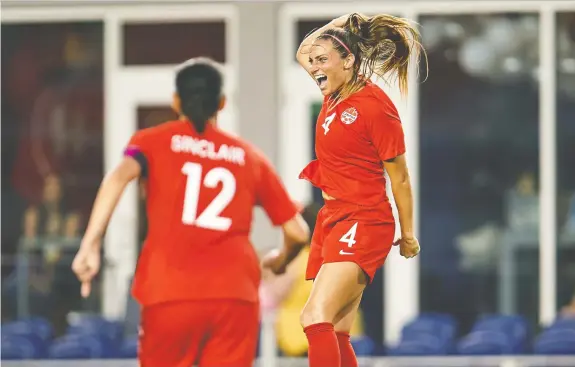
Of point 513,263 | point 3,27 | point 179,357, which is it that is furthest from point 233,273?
point 3,27

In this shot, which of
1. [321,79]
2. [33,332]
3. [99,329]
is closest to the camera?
[321,79]

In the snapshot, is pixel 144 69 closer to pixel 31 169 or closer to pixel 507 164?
pixel 31 169

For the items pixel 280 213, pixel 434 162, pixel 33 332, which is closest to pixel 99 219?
pixel 280 213

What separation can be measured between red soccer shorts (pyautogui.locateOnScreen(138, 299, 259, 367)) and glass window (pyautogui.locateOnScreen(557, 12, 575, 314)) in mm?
5552

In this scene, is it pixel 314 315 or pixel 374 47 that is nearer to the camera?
pixel 314 315

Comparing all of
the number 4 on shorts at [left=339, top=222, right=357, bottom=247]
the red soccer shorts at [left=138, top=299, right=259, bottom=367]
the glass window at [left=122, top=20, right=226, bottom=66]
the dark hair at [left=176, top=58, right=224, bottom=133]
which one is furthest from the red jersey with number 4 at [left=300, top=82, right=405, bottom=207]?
the glass window at [left=122, top=20, right=226, bottom=66]

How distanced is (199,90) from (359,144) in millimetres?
789

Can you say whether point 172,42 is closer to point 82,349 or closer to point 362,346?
point 82,349

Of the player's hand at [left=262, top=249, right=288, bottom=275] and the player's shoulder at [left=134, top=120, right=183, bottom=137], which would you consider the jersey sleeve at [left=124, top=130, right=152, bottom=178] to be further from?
the player's hand at [left=262, top=249, right=288, bottom=275]

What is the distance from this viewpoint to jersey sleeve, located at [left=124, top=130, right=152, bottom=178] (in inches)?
238

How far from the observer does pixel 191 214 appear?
6074mm

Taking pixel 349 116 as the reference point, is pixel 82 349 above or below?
below

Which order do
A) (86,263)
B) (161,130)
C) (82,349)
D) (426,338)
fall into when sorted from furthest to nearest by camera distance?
(426,338) → (82,349) → (161,130) → (86,263)

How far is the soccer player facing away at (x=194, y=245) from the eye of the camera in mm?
6070
